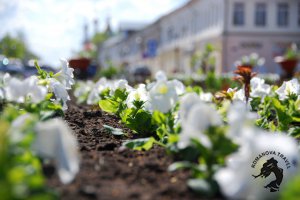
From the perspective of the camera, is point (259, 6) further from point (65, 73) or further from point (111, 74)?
point (65, 73)

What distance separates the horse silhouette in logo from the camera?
299cm

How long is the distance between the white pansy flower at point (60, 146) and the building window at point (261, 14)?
3381 cm

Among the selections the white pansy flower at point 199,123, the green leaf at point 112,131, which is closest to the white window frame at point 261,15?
the green leaf at point 112,131

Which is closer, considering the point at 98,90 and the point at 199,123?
the point at 199,123

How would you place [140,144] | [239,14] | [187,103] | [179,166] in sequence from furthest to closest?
[239,14], [140,144], [187,103], [179,166]

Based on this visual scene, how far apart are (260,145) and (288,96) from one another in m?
2.08

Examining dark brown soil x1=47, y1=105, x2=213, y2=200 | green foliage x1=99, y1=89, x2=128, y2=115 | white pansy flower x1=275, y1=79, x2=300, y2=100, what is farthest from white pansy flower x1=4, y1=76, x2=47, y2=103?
white pansy flower x1=275, y1=79, x2=300, y2=100

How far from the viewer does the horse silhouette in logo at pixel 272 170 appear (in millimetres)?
2990

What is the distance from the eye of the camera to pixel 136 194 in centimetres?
190

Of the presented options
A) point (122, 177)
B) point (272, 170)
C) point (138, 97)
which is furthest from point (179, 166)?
point (138, 97)

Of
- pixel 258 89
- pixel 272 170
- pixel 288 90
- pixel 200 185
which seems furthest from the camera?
pixel 258 89

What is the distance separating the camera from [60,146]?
1771mm

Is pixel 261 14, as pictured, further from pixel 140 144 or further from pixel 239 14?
pixel 140 144

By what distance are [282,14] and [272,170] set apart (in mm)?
33173
